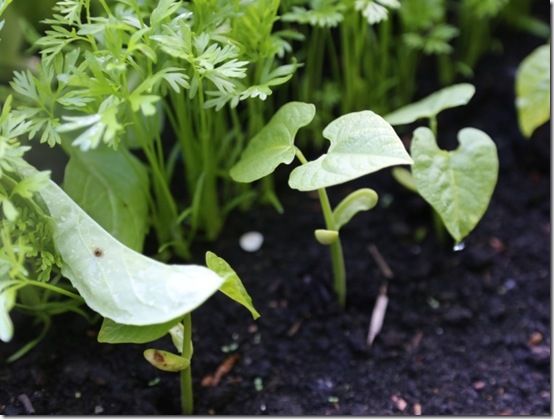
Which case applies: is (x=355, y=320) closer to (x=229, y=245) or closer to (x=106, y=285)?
(x=229, y=245)

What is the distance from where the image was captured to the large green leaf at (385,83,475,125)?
100 cm

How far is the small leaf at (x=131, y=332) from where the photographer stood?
2.52ft

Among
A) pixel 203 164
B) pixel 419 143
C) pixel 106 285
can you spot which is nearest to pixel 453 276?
pixel 419 143

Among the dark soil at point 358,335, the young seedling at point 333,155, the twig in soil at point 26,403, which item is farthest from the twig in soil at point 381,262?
the twig in soil at point 26,403

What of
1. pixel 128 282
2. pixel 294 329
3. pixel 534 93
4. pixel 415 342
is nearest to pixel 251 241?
pixel 294 329

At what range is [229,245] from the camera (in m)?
1.11

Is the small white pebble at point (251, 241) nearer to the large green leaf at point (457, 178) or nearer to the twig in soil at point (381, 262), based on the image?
the twig in soil at point (381, 262)

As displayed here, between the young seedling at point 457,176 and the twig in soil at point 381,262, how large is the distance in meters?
0.17

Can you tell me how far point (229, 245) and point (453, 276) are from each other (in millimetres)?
326

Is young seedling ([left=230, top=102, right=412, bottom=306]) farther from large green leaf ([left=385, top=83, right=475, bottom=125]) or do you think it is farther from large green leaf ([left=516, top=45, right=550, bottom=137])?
large green leaf ([left=516, top=45, right=550, bottom=137])

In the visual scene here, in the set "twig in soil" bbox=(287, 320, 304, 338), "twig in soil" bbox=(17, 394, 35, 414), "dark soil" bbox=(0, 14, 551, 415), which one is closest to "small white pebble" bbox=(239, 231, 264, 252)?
"dark soil" bbox=(0, 14, 551, 415)

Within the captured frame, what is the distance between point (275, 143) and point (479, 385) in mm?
402

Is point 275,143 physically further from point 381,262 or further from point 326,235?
point 381,262

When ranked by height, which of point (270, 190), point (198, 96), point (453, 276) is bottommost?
point (453, 276)
